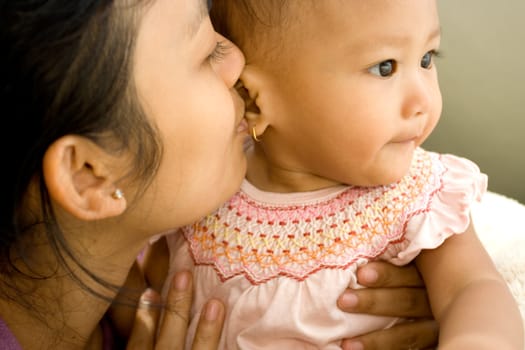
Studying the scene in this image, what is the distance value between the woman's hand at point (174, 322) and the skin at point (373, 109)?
0.22m

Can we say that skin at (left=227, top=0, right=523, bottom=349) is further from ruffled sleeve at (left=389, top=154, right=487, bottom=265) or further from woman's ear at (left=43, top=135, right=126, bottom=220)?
woman's ear at (left=43, top=135, right=126, bottom=220)

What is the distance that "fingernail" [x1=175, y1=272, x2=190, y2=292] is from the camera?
3.40ft

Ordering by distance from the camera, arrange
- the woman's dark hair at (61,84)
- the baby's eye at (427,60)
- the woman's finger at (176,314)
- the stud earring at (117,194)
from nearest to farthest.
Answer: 1. the woman's dark hair at (61,84)
2. the stud earring at (117,194)
3. the baby's eye at (427,60)
4. the woman's finger at (176,314)

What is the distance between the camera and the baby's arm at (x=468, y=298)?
31.9 inches

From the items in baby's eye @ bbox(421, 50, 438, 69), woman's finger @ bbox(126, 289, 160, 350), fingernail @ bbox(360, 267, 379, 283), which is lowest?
woman's finger @ bbox(126, 289, 160, 350)

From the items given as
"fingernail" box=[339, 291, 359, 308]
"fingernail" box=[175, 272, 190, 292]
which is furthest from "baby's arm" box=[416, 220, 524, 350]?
"fingernail" box=[175, 272, 190, 292]

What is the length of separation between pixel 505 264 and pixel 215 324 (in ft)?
1.95

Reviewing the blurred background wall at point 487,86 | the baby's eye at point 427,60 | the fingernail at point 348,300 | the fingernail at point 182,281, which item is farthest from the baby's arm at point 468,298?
the blurred background wall at point 487,86

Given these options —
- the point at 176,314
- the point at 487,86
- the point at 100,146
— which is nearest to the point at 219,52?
the point at 100,146

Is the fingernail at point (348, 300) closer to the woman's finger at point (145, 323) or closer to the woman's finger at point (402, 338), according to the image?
the woman's finger at point (402, 338)

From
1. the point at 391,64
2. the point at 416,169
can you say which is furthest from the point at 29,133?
the point at 416,169

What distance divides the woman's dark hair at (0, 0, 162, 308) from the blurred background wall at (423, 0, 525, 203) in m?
0.97

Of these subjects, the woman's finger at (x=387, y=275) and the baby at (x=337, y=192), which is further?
the woman's finger at (x=387, y=275)

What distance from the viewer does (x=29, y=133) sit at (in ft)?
2.33
